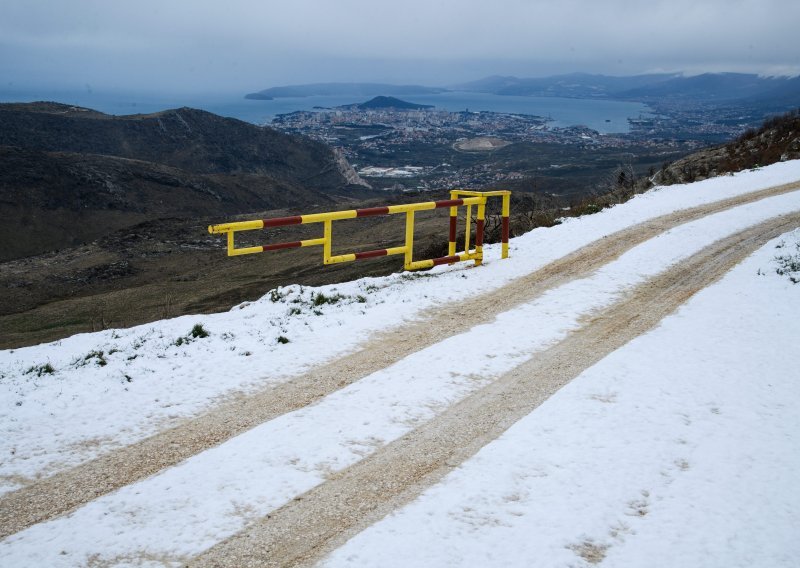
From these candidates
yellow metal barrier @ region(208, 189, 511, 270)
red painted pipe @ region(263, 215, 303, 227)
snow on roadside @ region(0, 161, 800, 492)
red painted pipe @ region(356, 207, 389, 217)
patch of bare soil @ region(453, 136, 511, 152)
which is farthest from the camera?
patch of bare soil @ region(453, 136, 511, 152)

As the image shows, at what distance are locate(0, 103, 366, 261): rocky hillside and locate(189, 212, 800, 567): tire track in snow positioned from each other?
45234mm

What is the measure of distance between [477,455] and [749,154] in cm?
3061

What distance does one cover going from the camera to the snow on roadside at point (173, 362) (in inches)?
211

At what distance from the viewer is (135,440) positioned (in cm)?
529

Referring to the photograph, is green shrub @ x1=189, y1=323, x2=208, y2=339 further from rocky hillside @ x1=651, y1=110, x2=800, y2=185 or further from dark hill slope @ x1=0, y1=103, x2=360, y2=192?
dark hill slope @ x1=0, y1=103, x2=360, y2=192

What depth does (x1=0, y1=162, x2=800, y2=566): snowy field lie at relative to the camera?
4090 mm

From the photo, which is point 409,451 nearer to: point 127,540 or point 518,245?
point 127,540

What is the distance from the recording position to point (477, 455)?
16.8ft

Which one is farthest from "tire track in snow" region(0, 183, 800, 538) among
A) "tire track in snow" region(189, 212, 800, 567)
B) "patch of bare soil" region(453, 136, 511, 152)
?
"patch of bare soil" region(453, 136, 511, 152)

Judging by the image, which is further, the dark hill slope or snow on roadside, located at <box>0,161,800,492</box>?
the dark hill slope

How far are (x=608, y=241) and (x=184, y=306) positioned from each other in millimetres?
12792

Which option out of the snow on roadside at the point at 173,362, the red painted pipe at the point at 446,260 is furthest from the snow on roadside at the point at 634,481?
the red painted pipe at the point at 446,260

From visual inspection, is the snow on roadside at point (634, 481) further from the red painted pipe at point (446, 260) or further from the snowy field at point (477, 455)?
the red painted pipe at point (446, 260)

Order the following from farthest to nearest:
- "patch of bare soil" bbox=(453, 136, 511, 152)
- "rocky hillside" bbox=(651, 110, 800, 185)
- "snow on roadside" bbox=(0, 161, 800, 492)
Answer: "patch of bare soil" bbox=(453, 136, 511, 152)
"rocky hillside" bbox=(651, 110, 800, 185)
"snow on roadside" bbox=(0, 161, 800, 492)
